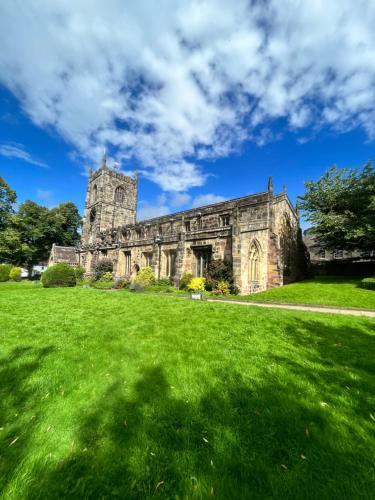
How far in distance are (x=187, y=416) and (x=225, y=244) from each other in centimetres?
1682

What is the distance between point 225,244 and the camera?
19.1m

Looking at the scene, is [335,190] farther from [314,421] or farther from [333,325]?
[314,421]

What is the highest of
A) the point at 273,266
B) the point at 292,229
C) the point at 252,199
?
the point at 252,199

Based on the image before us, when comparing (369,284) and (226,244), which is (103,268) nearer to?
(226,244)

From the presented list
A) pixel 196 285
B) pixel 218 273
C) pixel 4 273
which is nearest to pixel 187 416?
pixel 196 285

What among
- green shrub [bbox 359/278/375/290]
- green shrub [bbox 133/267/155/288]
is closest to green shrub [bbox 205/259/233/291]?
green shrub [bbox 133/267/155/288]

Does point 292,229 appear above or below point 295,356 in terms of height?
above

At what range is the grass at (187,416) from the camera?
195 centimetres

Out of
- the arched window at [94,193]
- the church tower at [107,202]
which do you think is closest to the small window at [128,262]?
the church tower at [107,202]

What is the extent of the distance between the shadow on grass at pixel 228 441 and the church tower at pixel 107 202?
43.4 meters

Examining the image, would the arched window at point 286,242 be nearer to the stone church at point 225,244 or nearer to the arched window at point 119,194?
the stone church at point 225,244

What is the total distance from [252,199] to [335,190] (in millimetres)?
7373

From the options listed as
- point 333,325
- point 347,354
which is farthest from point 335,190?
point 347,354

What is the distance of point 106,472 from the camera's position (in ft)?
6.73
